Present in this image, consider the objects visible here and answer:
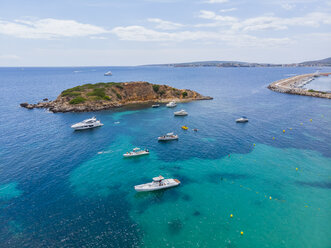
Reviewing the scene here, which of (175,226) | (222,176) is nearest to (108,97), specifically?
(222,176)

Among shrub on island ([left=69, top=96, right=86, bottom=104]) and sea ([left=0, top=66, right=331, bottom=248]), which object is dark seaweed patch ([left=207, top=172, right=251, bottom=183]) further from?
Result: shrub on island ([left=69, top=96, right=86, bottom=104])

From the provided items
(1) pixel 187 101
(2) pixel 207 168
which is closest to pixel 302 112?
(1) pixel 187 101

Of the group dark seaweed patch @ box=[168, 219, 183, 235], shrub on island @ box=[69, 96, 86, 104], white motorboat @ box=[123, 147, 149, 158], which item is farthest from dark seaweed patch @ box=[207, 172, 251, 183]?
shrub on island @ box=[69, 96, 86, 104]

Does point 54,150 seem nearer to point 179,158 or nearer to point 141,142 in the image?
point 141,142

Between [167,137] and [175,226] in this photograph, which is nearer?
[175,226]

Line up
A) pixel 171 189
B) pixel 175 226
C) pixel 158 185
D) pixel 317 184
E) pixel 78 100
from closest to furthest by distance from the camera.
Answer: pixel 175 226 → pixel 158 185 → pixel 171 189 → pixel 317 184 → pixel 78 100

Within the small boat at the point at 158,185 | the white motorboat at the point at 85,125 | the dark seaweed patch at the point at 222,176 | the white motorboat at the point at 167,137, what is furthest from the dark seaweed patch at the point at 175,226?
the white motorboat at the point at 85,125

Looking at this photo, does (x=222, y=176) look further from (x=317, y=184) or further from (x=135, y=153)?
(x=135, y=153)
